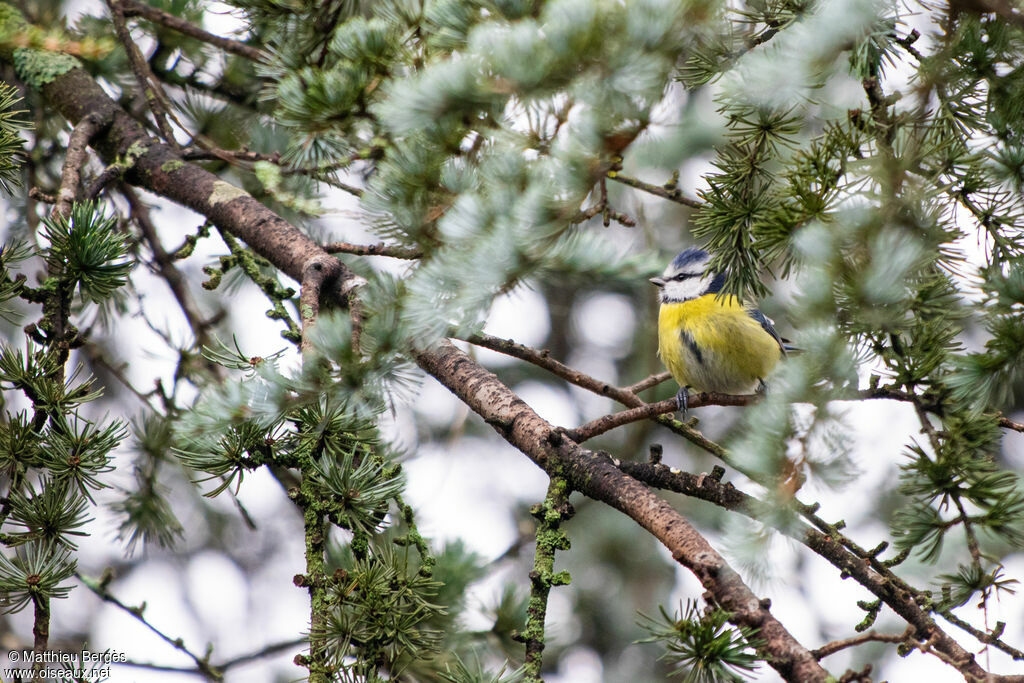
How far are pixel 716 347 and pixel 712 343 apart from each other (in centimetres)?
2

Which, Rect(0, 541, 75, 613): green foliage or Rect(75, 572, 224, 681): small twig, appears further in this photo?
Rect(75, 572, 224, 681): small twig

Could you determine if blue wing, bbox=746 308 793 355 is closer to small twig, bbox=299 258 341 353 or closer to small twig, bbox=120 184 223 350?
small twig, bbox=299 258 341 353

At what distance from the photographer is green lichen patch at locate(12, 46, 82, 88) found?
8.57ft

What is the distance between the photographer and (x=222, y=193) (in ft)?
7.92

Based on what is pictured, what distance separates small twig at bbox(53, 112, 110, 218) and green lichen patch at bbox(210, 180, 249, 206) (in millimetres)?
336

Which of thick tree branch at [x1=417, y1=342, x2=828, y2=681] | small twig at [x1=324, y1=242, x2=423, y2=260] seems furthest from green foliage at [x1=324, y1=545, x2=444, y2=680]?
small twig at [x1=324, y1=242, x2=423, y2=260]

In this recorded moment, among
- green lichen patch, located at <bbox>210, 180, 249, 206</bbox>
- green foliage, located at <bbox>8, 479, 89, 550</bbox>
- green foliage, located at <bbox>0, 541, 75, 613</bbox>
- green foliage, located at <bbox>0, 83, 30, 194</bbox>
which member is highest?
green lichen patch, located at <bbox>210, 180, 249, 206</bbox>

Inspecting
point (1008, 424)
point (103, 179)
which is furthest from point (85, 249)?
point (1008, 424)

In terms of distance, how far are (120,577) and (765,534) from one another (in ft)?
13.8

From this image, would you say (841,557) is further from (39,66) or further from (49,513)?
(39,66)

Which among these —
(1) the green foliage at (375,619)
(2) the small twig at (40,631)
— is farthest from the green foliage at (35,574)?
(1) the green foliage at (375,619)

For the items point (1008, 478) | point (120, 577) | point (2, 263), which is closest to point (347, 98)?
point (2, 263)

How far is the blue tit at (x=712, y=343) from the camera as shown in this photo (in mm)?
3094

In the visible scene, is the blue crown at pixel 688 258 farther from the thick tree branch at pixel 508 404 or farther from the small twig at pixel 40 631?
the small twig at pixel 40 631
